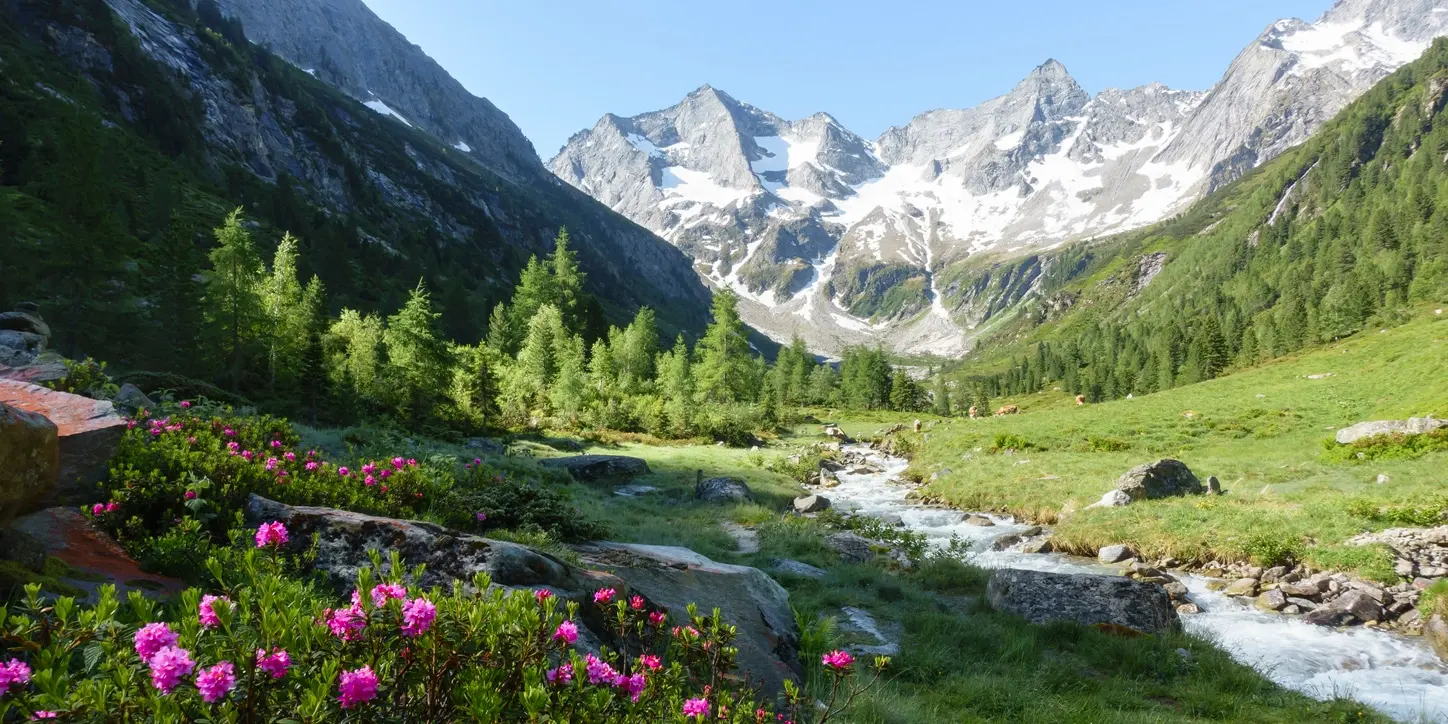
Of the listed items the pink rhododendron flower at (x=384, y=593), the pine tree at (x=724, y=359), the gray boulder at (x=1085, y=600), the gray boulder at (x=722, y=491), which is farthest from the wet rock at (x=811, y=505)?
the pine tree at (x=724, y=359)

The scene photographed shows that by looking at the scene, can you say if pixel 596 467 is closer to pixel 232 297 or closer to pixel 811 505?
pixel 811 505

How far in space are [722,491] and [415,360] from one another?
22.5m

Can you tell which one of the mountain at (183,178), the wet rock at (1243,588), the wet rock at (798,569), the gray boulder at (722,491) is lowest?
the gray boulder at (722,491)

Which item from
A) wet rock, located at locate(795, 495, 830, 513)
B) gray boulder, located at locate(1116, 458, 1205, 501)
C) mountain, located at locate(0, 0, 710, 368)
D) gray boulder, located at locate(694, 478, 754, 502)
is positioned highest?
mountain, located at locate(0, 0, 710, 368)

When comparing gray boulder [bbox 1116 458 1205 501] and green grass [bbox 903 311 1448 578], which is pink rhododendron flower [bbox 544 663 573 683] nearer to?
green grass [bbox 903 311 1448 578]

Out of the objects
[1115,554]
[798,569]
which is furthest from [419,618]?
[1115,554]

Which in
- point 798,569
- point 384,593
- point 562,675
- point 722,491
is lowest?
point 722,491

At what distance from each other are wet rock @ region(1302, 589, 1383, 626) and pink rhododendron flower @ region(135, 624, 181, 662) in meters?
17.1

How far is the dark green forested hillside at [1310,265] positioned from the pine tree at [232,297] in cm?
11577

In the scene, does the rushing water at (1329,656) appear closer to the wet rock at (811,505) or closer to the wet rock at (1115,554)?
the wet rock at (1115,554)

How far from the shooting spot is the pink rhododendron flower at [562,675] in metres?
2.89

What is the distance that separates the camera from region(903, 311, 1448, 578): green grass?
51.0ft

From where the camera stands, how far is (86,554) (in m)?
4.68

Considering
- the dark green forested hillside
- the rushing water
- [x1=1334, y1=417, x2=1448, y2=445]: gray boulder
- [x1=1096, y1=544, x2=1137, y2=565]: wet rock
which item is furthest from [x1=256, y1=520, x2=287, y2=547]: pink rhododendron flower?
the dark green forested hillside
